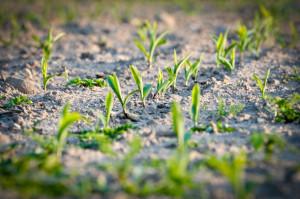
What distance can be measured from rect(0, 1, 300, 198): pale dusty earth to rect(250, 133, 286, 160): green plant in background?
0.05 m

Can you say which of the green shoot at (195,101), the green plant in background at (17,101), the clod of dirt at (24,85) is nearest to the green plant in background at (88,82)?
the clod of dirt at (24,85)

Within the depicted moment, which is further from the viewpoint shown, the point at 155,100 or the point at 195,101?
the point at 155,100

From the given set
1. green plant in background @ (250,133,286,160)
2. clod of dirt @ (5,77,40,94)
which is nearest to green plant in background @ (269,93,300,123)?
green plant in background @ (250,133,286,160)

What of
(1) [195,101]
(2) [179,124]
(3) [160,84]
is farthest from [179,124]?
(3) [160,84]

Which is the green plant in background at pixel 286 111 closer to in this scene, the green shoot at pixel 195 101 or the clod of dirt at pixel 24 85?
the green shoot at pixel 195 101

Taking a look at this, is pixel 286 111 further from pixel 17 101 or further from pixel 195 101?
pixel 17 101

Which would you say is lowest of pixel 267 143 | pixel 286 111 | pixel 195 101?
pixel 267 143

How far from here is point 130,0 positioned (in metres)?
9.70

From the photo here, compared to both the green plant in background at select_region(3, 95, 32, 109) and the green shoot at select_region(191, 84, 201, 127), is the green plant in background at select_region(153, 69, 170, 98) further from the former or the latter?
the green plant in background at select_region(3, 95, 32, 109)

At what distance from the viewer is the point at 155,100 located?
3477 mm

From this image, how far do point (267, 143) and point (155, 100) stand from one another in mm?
1279

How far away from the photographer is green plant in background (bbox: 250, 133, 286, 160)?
2352mm

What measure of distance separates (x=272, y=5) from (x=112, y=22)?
11.7 feet

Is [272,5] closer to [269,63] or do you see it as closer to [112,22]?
[112,22]
